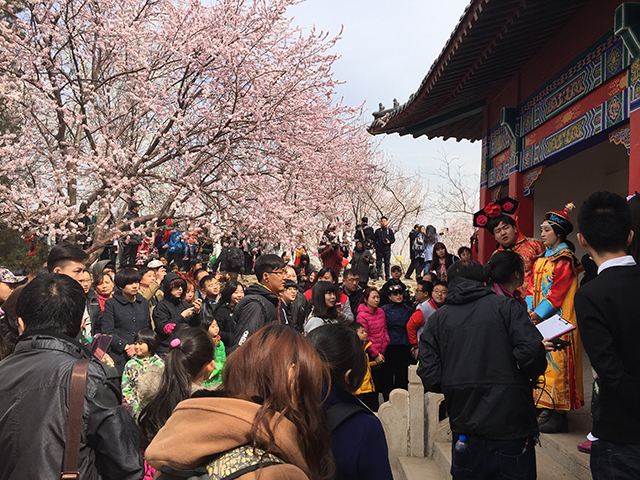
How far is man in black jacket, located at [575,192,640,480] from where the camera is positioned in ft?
7.06

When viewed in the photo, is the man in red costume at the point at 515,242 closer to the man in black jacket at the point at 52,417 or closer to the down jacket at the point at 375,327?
the down jacket at the point at 375,327

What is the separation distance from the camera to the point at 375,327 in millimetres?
6652

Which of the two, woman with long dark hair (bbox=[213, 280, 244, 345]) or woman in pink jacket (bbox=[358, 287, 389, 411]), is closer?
woman with long dark hair (bbox=[213, 280, 244, 345])

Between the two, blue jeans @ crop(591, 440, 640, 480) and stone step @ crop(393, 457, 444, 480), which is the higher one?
blue jeans @ crop(591, 440, 640, 480)

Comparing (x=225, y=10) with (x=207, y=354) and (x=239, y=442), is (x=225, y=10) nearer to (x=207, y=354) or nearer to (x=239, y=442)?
(x=207, y=354)

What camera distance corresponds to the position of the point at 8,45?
893 centimetres

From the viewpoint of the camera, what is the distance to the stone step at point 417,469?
457cm

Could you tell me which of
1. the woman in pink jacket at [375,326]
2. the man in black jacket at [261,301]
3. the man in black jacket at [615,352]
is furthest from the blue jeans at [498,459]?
the woman in pink jacket at [375,326]

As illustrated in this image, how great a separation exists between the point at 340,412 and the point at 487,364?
54.5 inches

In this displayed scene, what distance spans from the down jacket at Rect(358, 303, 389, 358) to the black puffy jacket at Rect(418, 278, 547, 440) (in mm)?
3570

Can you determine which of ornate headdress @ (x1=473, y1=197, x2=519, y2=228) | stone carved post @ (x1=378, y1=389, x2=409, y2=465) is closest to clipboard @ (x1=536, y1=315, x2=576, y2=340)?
stone carved post @ (x1=378, y1=389, x2=409, y2=465)

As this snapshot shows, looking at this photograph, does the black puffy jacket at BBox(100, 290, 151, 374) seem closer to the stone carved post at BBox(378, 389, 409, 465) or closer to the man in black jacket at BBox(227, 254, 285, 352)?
the man in black jacket at BBox(227, 254, 285, 352)

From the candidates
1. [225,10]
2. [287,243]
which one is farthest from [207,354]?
[225,10]

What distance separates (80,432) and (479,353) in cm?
200
